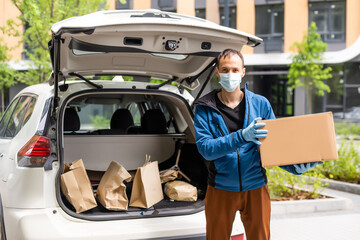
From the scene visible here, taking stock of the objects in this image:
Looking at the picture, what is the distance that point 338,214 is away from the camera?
610cm

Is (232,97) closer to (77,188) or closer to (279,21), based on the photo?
(77,188)

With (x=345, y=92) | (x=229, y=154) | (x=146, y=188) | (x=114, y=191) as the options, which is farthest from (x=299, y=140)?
(x=345, y=92)

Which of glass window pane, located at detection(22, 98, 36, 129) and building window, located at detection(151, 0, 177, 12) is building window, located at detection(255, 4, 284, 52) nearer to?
building window, located at detection(151, 0, 177, 12)

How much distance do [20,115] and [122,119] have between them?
1.82 metres

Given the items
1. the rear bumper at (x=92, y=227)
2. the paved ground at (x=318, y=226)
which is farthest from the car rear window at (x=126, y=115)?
the paved ground at (x=318, y=226)

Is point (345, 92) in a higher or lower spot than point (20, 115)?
lower

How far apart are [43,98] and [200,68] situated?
1435 mm

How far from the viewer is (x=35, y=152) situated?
3207 millimetres

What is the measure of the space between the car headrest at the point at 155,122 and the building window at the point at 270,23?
74.8 feet

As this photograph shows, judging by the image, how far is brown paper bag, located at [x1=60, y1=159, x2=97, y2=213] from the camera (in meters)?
3.41

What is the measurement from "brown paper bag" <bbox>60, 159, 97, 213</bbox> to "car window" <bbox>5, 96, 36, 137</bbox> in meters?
0.60

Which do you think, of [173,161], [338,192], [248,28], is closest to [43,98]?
[173,161]

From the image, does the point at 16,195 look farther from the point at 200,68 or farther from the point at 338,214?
the point at 338,214

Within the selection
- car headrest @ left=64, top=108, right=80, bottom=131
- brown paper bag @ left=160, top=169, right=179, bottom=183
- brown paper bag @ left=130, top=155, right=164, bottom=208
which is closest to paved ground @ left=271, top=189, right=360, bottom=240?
brown paper bag @ left=160, top=169, right=179, bottom=183
